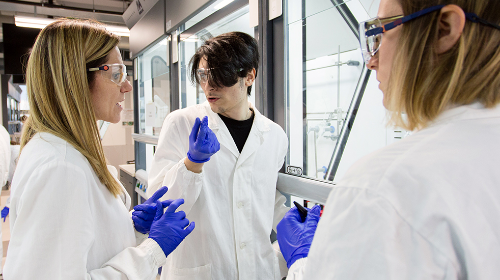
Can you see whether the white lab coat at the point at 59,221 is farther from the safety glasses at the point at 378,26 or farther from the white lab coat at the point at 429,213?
the safety glasses at the point at 378,26

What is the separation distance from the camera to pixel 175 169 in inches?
54.1

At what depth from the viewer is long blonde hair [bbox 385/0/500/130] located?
502 mm

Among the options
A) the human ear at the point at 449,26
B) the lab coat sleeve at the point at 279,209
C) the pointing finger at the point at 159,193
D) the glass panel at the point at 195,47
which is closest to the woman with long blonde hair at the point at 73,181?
the pointing finger at the point at 159,193

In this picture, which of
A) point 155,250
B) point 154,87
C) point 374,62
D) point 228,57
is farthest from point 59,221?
point 154,87

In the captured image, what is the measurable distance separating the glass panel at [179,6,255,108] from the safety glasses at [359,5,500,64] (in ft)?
5.21

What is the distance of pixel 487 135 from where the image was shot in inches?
18.5

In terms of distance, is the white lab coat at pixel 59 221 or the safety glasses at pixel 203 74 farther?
the safety glasses at pixel 203 74

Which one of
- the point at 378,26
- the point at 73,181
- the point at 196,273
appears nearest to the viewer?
the point at 378,26

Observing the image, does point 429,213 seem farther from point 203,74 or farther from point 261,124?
point 203,74

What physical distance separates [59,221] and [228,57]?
3.46 feet

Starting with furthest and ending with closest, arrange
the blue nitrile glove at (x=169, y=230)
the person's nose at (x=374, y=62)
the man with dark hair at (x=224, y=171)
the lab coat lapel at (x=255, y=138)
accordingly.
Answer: the lab coat lapel at (x=255, y=138), the man with dark hair at (x=224, y=171), the blue nitrile glove at (x=169, y=230), the person's nose at (x=374, y=62)

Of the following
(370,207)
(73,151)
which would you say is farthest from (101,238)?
(370,207)

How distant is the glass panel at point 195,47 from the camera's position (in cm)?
225

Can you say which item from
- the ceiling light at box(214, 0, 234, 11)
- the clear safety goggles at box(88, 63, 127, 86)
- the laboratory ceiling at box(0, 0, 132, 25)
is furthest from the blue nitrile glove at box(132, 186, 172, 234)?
the laboratory ceiling at box(0, 0, 132, 25)
